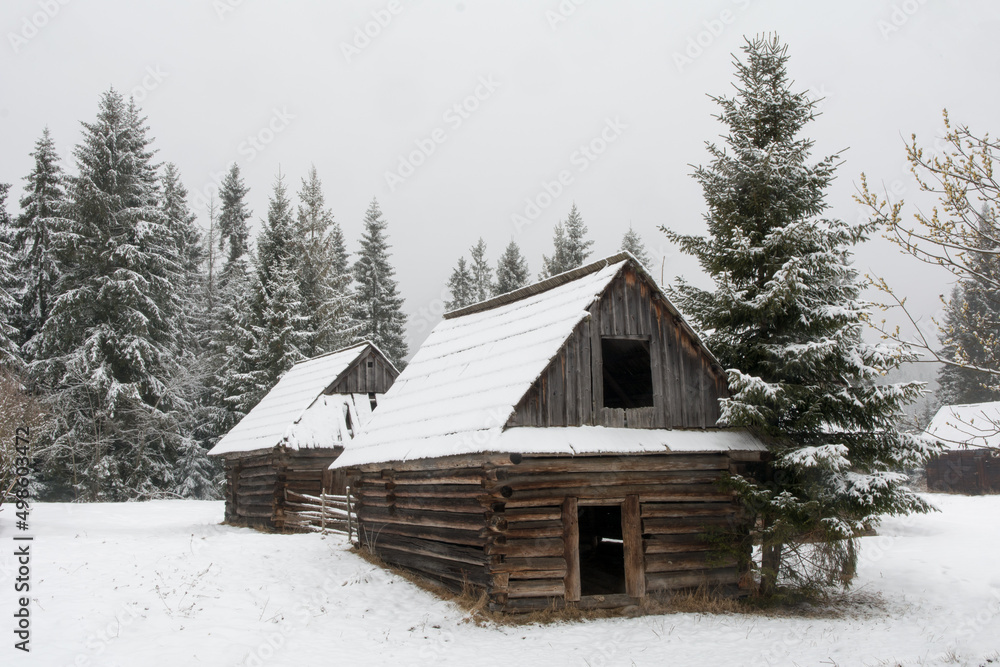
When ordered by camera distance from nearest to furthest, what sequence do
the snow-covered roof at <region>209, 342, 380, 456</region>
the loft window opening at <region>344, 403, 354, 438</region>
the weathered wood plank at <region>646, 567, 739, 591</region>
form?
the weathered wood plank at <region>646, 567, 739, 591</region>
the snow-covered roof at <region>209, 342, 380, 456</region>
the loft window opening at <region>344, 403, 354, 438</region>

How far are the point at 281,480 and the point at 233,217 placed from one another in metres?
30.7

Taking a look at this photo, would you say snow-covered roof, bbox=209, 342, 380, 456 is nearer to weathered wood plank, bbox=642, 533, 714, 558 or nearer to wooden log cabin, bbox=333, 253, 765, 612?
wooden log cabin, bbox=333, 253, 765, 612

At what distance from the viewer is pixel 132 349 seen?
96.0 ft

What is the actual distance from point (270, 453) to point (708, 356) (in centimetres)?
1427

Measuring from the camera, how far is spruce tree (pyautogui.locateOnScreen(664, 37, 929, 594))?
11117 mm

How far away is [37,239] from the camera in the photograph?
105 ft

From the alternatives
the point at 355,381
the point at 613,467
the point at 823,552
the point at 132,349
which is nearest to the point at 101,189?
the point at 132,349

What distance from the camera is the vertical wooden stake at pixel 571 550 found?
36.5 feet

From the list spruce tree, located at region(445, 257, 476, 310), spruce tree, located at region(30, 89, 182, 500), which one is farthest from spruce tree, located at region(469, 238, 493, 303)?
spruce tree, located at region(30, 89, 182, 500)

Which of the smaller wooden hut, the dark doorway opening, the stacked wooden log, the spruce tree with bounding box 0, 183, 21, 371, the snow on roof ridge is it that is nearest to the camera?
the snow on roof ridge

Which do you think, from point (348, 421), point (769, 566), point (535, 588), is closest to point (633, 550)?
point (535, 588)

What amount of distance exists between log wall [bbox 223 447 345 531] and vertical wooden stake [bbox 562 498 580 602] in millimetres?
10598

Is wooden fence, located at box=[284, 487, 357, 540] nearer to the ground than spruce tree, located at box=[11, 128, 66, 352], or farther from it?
nearer to the ground

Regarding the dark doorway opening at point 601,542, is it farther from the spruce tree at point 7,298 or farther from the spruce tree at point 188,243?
the spruce tree at point 188,243
